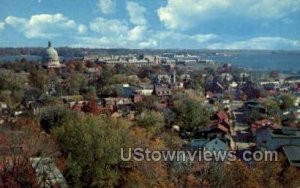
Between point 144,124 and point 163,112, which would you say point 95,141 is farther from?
point 163,112

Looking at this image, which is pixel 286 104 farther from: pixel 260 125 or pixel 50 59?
pixel 50 59

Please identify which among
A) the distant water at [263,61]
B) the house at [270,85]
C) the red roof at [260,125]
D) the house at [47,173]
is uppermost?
the house at [47,173]

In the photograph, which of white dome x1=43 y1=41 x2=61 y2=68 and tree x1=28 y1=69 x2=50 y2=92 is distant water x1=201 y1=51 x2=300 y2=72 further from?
tree x1=28 y1=69 x2=50 y2=92

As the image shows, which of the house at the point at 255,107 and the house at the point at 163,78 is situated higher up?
the house at the point at 255,107

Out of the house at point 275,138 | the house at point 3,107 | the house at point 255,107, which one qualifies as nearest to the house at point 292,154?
the house at point 275,138

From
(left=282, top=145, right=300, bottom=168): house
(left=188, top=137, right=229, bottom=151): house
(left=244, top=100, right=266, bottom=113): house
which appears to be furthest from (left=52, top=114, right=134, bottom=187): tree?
(left=244, top=100, right=266, bottom=113): house

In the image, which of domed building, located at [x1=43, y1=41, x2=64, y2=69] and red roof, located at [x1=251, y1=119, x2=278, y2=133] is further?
domed building, located at [x1=43, y1=41, x2=64, y2=69]

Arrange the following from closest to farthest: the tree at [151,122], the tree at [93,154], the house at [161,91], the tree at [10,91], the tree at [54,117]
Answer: the tree at [93,154], the tree at [151,122], the tree at [54,117], the tree at [10,91], the house at [161,91]

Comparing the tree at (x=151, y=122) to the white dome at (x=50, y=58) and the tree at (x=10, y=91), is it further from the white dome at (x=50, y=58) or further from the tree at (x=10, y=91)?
the white dome at (x=50, y=58)

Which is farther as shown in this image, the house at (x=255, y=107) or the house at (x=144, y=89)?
the house at (x=144, y=89)
